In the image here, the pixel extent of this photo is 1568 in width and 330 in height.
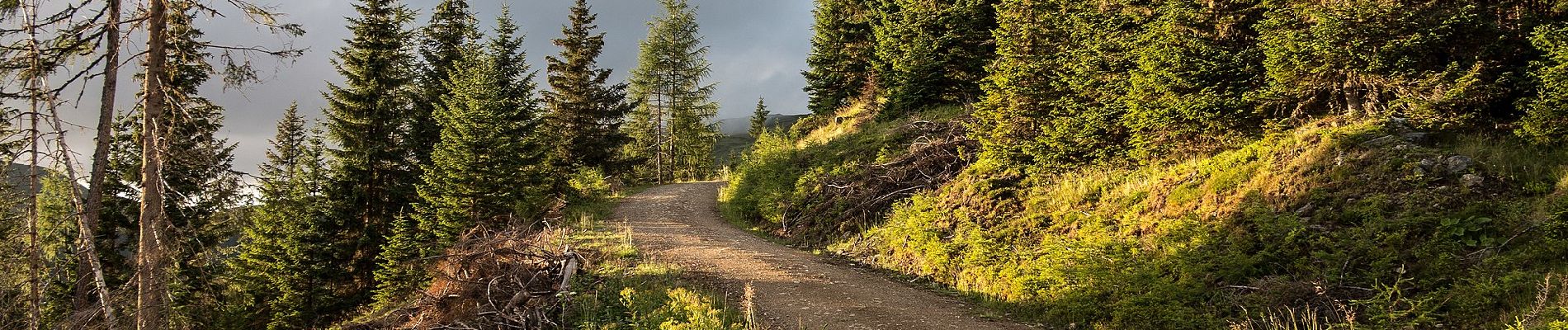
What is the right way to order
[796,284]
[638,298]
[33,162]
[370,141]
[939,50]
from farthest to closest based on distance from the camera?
[939,50] → [370,141] → [796,284] → [638,298] → [33,162]

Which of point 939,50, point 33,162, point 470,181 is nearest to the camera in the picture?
point 33,162

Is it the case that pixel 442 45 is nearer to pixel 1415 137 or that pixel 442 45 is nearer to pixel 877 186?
pixel 877 186

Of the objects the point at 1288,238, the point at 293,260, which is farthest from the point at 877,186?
the point at 293,260

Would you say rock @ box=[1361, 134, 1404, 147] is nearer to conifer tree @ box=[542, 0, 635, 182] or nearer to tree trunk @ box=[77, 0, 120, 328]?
tree trunk @ box=[77, 0, 120, 328]

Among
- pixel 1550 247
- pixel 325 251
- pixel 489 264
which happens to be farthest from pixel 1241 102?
pixel 325 251

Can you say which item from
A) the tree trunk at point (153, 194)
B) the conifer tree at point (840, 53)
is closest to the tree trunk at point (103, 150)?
the tree trunk at point (153, 194)

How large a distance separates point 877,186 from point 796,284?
570cm

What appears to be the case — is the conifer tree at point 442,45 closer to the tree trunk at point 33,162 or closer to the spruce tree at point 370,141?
the spruce tree at point 370,141

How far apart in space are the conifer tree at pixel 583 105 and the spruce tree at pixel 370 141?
331 inches

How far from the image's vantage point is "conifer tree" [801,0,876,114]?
1093 inches

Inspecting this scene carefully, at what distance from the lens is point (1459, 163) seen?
25.3ft

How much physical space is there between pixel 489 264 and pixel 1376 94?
13829 mm

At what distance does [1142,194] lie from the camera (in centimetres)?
1003

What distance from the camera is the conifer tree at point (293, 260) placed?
1588 centimetres
